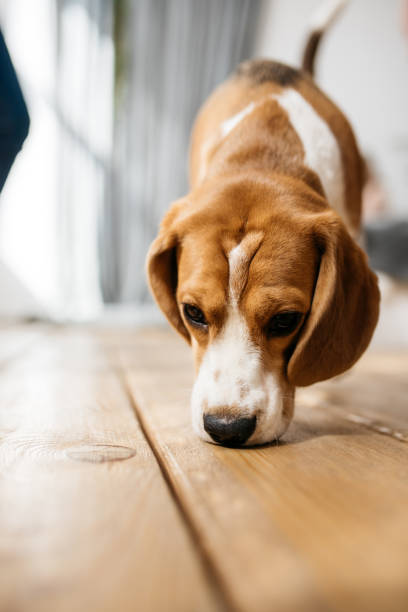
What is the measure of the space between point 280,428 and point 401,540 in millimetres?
618

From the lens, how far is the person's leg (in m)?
1.30

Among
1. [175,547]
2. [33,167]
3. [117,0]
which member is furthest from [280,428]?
[117,0]

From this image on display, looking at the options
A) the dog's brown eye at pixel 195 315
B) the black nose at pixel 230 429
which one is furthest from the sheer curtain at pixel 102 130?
the black nose at pixel 230 429

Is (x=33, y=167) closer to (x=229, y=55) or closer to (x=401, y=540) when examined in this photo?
(x=229, y=55)

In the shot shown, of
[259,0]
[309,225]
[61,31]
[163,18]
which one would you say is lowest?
[309,225]

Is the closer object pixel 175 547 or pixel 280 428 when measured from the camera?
pixel 175 547

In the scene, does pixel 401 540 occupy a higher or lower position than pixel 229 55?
lower

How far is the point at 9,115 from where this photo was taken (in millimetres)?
1334

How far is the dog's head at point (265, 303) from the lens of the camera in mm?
1438

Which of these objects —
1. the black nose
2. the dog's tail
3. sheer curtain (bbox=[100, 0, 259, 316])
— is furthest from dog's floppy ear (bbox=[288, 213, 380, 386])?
sheer curtain (bbox=[100, 0, 259, 316])

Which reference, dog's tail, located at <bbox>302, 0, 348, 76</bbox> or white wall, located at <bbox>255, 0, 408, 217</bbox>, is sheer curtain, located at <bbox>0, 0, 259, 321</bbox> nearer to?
white wall, located at <bbox>255, 0, 408, 217</bbox>

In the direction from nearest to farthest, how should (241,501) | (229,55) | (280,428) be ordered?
(241,501), (280,428), (229,55)

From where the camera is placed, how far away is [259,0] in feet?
23.2

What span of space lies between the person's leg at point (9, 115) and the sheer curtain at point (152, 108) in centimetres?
499
